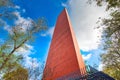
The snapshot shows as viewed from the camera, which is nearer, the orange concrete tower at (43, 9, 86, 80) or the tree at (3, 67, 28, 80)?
the tree at (3, 67, 28, 80)

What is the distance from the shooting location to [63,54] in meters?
20.0

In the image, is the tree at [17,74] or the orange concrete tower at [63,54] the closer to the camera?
the tree at [17,74]

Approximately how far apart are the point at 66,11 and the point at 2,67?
13087mm

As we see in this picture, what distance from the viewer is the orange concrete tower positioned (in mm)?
17511

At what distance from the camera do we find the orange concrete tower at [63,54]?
57.5 feet

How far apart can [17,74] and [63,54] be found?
276 inches

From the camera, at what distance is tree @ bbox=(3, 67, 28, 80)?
13.9 meters

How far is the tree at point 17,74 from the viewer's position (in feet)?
45.5

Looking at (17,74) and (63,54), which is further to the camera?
(63,54)

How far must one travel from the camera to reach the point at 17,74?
15.0 metres

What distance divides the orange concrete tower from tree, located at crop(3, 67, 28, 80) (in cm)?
318

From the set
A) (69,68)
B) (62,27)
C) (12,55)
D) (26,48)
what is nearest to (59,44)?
(62,27)

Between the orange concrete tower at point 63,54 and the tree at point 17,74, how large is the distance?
3185mm

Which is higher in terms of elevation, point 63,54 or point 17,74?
point 63,54
